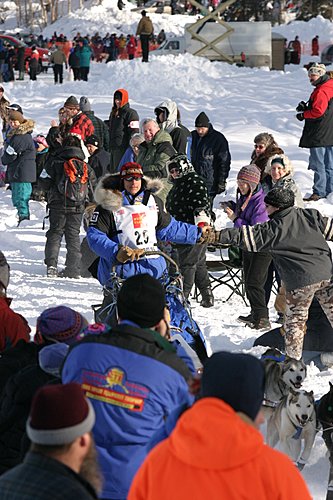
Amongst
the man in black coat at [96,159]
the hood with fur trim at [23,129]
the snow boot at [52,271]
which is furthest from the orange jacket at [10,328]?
the hood with fur trim at [23,129]

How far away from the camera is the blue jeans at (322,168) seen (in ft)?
46.4

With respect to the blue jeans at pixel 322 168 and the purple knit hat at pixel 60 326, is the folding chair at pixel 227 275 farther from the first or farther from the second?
the purple knit hat at pixel 60 326

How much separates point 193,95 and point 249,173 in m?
17.5

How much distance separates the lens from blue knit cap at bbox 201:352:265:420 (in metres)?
3.08

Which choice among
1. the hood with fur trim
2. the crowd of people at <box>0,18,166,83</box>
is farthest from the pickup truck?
the hood with fur trim

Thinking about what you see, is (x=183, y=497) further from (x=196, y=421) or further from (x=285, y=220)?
(x=285, y=220)

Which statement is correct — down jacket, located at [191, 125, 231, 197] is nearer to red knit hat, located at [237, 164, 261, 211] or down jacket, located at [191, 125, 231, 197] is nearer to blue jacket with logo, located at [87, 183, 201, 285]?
red knit hat, located at [237, 164, 261, 211]

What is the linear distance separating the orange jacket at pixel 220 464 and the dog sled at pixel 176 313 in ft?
9.13

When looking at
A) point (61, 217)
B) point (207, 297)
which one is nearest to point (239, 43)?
point (61, 217)

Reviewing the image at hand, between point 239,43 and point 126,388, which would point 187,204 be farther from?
point 239,43

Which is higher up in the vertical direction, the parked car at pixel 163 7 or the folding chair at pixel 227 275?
the parked car at pixel 163 7

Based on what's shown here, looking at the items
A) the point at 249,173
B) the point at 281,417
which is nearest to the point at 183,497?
the point at 281,417

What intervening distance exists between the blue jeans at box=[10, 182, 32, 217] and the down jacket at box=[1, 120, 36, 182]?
0.34ft

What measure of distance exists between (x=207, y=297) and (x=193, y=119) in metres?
13.6
